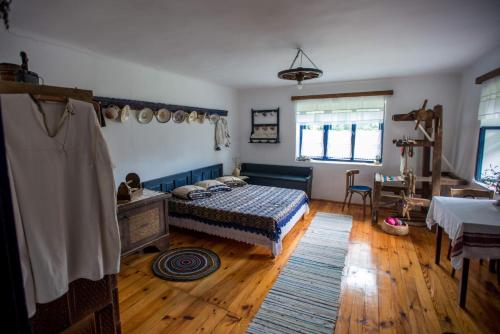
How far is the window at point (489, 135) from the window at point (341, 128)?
5.25ft

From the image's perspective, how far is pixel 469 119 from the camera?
12.1 feet

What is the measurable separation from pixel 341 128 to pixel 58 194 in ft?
16.0

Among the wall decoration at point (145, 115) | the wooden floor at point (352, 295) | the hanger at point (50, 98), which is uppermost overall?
the wall decoration at point (145, 115)

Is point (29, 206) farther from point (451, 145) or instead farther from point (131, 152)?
point (451, 145)

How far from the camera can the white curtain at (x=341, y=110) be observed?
4.70 m

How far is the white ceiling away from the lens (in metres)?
1.90

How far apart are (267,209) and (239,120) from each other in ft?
10.5

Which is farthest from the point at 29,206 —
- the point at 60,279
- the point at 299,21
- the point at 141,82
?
the point at 141,82

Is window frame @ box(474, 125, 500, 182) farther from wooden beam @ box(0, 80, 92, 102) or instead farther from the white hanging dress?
wooden beam @ box(0, 80, 92, 102)

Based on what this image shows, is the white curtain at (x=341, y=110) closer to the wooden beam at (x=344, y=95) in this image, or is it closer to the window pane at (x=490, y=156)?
the wooden beam at (x=344, y=95)

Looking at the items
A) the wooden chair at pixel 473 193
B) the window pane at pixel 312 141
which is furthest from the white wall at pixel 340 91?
the wooden chair at pixel 473 193

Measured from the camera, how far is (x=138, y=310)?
7.05 feet

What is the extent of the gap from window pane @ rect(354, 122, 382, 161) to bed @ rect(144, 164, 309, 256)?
1777 millimetres

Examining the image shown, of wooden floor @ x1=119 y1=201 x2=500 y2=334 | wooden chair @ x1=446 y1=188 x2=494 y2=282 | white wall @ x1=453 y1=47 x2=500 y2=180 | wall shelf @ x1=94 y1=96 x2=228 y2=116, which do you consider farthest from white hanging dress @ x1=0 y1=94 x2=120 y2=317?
white wall @ x1=453 y1=47 x2=500 y2=180
